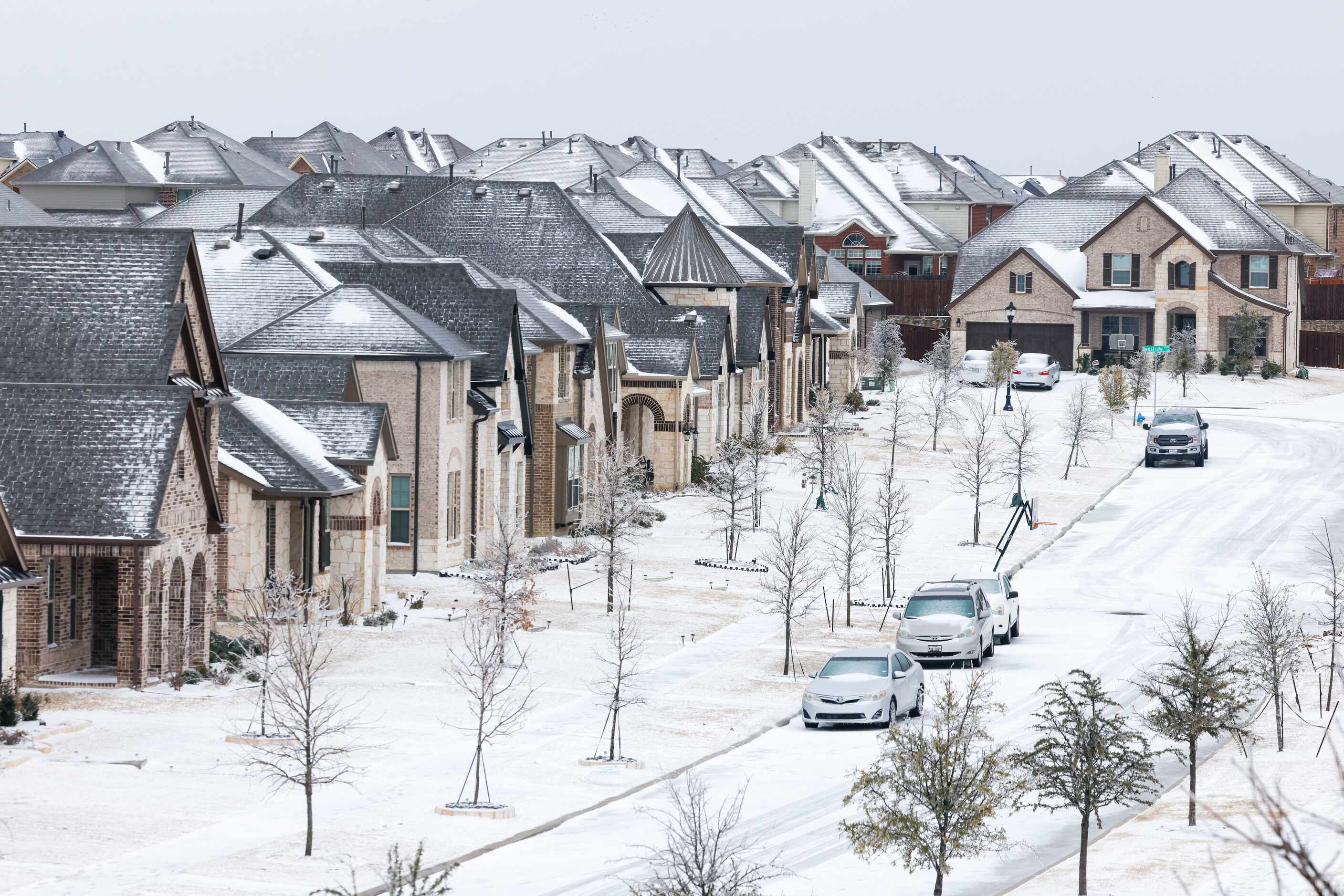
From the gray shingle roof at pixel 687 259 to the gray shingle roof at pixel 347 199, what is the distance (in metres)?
8.02

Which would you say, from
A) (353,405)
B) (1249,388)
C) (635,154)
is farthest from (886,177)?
(353,405)

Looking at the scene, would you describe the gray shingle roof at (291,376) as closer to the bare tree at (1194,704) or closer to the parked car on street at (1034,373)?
the bare tree at (1194,704)

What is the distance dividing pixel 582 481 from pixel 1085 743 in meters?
35.7

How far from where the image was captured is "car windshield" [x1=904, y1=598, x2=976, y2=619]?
40.0m

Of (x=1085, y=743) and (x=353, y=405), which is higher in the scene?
(x=353, y=405)

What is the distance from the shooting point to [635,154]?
492 feet

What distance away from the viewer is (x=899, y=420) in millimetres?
83625

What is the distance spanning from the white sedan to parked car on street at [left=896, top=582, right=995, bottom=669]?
53642mm

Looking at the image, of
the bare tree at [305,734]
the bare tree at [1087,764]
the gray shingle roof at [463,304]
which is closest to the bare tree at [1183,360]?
the gray shingle roof at [463,304]

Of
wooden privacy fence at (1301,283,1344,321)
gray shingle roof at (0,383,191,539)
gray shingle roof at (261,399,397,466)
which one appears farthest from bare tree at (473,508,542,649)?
wooden privacy fence at (1301,283,1344,321)

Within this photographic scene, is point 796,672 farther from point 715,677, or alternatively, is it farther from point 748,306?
point 748,306

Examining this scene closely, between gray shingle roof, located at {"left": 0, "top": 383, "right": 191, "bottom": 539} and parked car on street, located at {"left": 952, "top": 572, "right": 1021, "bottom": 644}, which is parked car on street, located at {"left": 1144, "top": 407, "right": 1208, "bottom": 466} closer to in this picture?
parked car on street, located at {"left": 952, "top": 572, "right": 1021, "bottom": 644}

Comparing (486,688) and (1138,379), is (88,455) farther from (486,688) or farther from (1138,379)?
(1138,379)

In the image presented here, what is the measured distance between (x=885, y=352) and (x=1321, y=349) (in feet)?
77.5
